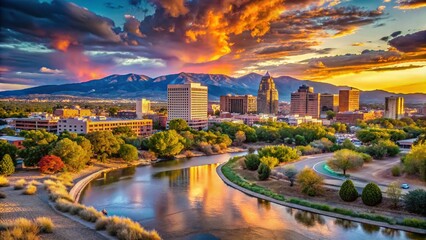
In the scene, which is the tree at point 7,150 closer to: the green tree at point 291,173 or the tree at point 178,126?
the green tree at point 291,173

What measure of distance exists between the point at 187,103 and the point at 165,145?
50.9 metres

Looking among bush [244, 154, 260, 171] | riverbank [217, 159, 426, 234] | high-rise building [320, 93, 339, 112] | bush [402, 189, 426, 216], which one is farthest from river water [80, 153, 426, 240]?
high-rise building [320, 93, 339, 112]

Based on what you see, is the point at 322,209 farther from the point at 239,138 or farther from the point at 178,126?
the point at 178,126

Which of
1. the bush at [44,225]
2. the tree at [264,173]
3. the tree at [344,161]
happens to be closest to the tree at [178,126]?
the tree at [264,173]

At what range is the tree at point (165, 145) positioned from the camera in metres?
49.8

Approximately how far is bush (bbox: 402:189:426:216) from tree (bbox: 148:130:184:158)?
32500mm

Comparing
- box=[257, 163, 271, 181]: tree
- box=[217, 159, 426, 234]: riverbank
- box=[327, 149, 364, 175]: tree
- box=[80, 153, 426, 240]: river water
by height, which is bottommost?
box=[80, 153, 426, 240]: river water

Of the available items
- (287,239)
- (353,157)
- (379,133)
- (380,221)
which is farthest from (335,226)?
(379,133)

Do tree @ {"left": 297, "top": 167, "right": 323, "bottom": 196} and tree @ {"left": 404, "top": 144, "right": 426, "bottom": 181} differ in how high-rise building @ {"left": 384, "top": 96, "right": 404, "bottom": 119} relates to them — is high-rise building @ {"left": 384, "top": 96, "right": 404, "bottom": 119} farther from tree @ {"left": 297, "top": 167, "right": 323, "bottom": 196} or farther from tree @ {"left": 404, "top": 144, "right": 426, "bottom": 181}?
tree @ {"left": 297, "top": 167, "right": 323, "bottom": 196}

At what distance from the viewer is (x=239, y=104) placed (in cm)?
15775

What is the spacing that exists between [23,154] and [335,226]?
31.6 metres

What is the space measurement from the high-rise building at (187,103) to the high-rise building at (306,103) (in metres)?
57.7

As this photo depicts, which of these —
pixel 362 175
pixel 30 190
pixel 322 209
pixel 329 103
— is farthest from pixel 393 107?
pixel 30 190

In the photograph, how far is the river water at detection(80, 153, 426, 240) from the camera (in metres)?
20.8
